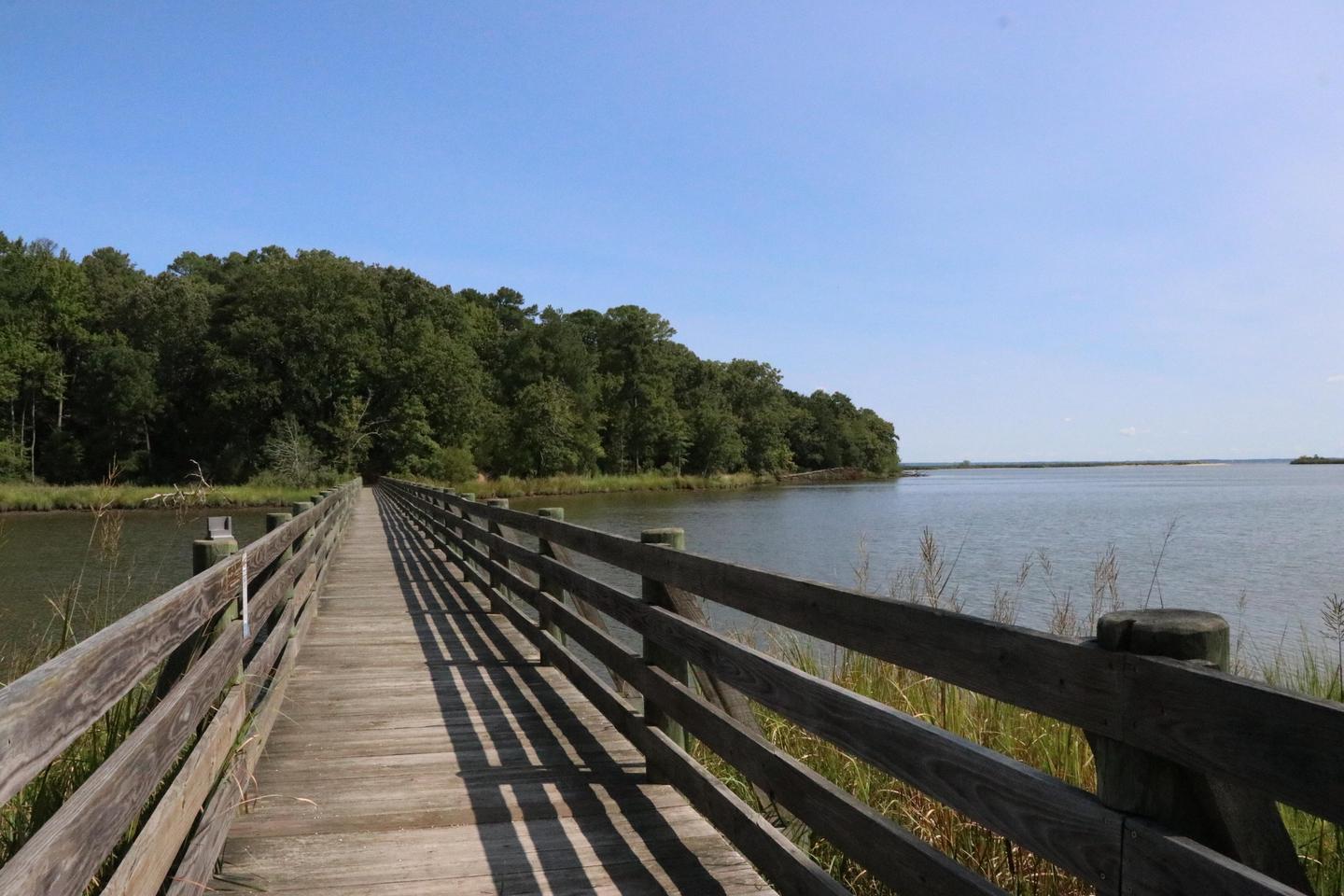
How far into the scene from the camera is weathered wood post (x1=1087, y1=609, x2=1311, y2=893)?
4.98 ft

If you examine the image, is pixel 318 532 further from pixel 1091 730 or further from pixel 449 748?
pixel 1091 730

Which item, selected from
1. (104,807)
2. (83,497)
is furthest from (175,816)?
(83,497)

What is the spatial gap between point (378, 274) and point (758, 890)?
67.8 meters

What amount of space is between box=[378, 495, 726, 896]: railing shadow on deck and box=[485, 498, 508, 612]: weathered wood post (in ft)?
4.86

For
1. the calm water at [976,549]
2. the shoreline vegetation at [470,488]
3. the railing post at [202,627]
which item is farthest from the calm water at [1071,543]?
the shoreline vegetation at [470,488]

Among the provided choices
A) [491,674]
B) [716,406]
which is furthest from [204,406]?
[491,674]

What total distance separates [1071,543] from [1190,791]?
2256cm

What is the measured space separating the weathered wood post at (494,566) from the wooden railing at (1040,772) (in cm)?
511

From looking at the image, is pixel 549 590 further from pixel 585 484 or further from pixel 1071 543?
pixel 585 484

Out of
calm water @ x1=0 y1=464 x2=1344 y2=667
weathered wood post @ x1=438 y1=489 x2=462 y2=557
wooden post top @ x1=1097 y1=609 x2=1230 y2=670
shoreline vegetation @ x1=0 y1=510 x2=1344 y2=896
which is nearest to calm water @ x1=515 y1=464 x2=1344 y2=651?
calm water @ x1=0 y1=464 x2=1344 y2=667

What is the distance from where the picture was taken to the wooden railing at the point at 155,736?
60.6 inches

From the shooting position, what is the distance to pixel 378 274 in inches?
2601

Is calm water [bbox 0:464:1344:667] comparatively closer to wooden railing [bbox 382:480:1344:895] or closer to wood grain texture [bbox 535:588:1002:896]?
wood grain texture [bbox 535:588:1002:896]

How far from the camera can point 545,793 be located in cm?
388
